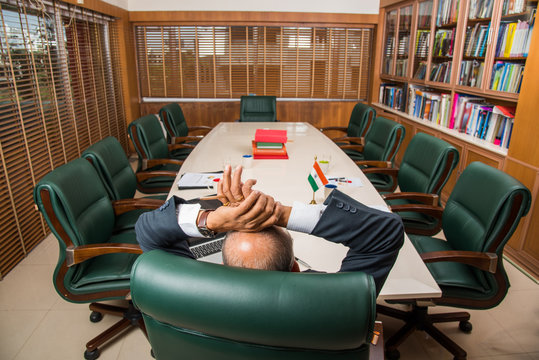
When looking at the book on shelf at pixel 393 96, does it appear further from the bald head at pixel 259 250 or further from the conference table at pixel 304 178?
the bald head at pixel 259 250

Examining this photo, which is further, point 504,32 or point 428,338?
point 504,32

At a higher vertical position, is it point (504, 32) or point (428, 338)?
point (504, 32)

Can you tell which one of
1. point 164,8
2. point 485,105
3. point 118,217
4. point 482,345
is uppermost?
point 164,8

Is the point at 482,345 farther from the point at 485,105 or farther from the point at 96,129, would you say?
the point at 96,129

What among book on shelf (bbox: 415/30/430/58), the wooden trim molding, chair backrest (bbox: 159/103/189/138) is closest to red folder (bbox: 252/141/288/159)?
chair backrest (bbox: 159/103/189/138)

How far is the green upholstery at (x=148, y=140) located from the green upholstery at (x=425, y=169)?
84.8 inches

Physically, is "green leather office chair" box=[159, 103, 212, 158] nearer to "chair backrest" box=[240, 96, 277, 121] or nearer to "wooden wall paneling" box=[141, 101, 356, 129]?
"chair backrest" box=[240, 96, 277, 121]

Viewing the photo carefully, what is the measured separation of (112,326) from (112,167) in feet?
3.30

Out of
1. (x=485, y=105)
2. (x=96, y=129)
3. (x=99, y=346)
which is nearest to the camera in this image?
(x=99, y=346)

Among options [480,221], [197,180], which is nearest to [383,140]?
[480,221]

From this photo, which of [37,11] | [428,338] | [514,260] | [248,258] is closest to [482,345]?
[428,338]

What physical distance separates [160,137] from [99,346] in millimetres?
2163

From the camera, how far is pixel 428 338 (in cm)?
230

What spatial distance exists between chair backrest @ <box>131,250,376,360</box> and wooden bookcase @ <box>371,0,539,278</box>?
2.86 meters
